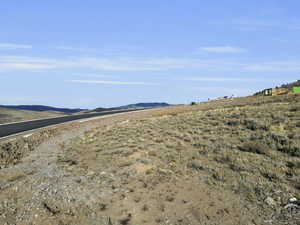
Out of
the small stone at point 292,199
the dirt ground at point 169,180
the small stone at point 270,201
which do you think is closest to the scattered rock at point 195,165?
the dirt ground at point 169,180

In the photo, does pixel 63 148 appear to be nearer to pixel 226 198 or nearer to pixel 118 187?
pixel 118 187

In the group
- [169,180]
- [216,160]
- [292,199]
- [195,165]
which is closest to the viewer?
[292,199]

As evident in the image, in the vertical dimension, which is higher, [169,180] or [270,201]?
[169,180]

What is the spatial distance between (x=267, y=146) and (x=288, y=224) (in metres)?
6.03

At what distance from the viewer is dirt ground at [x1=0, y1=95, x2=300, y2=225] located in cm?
1010

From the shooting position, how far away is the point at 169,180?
1266 centimetres

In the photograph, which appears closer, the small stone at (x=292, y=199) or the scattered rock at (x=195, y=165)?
the small stone at (x=292, y=199)

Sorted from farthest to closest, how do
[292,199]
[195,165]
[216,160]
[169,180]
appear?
[216,160], [195,165], [169,180], [292,199]

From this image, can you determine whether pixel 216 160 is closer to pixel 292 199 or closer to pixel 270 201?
pixel 270 201

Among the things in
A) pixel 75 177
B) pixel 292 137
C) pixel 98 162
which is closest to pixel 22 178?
pixel 75 177

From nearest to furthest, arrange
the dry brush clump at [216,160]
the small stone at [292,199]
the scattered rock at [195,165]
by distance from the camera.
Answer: the small stone at [292,199]
the dry brush clump at [216,160]
the scattered rock at [195,165]

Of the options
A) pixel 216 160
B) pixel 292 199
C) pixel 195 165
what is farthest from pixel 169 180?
pixel 292 199

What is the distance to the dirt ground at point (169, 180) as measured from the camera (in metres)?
10.1

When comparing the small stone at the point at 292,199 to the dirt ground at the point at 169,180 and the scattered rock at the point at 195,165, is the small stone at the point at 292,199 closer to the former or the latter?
the dirt ground at the point at 169,180
